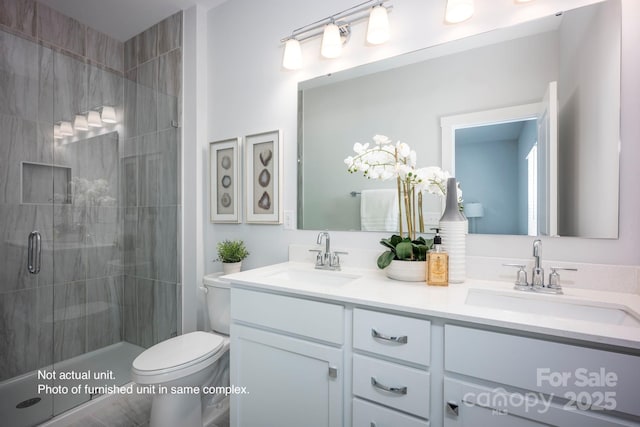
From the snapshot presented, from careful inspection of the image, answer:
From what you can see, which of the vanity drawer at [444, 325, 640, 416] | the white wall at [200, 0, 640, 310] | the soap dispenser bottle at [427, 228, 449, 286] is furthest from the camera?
the soap dispenser bottle at [427, 228, 449, 286]

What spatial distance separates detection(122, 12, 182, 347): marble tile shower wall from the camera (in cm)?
216

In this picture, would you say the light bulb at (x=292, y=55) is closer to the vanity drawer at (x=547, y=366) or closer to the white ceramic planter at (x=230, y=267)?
the white ceramic planter at (x=230, y=267)

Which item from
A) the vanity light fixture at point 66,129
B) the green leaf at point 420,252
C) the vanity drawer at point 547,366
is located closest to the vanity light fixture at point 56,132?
the vanity light fixture at point 66,129

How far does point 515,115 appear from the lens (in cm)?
119

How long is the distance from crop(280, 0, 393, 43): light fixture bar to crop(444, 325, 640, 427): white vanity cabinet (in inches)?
59.6

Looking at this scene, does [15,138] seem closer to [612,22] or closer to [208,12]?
[208,12]

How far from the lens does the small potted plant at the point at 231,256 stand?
1.81 meters

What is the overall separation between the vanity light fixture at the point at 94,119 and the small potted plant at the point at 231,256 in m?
1.29

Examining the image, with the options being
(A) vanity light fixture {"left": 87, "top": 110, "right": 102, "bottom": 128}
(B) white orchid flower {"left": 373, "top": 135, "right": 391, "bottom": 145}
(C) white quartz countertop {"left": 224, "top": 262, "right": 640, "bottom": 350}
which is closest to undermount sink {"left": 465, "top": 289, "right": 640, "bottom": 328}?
(C) white quartz countertop {"left": 224, "top": 262, "right": 640, "bottom": 350}

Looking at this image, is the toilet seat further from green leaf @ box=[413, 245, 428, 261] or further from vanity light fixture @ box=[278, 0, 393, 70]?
vanity light fixture @ box=[278, 0, 393, 70]

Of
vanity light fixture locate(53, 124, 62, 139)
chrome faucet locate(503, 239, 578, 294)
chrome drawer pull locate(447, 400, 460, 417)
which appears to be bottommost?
chrome drawer pull locate(447, 400, 460, 417)

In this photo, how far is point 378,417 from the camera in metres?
0.93

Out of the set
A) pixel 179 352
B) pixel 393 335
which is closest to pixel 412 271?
pixel 393 335

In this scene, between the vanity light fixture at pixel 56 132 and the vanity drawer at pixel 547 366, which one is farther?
the vanity light fixture at pixel 56 132
